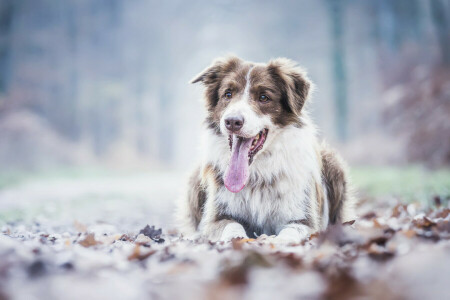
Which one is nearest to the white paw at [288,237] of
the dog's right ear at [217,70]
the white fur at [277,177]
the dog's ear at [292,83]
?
the white fur at [277,177]

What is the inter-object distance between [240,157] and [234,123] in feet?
1.33

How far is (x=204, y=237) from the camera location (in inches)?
161

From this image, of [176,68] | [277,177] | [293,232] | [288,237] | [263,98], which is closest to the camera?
[288,237]

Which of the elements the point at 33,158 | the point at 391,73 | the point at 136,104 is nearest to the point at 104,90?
the point at 136,104

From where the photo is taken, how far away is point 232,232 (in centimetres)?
374

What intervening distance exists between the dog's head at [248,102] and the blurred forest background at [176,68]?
1283cm

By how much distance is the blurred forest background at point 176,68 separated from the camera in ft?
66.3

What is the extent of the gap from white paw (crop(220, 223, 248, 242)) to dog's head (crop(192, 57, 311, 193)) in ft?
1.14

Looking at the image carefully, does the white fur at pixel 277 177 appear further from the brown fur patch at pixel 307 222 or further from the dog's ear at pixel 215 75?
the dog's ear at pixel 215 75

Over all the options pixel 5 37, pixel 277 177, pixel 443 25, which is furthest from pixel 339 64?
pixel 277 177

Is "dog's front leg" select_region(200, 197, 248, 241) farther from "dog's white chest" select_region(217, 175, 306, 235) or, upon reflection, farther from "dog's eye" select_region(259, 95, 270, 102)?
"dog's eye" select_region(259, 95, 270, 102)

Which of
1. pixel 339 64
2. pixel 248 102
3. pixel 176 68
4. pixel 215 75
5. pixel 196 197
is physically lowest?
pixel 196 197

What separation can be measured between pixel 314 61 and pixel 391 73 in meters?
6.46

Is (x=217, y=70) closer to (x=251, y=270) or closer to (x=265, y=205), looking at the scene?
(x=265, y=205)
